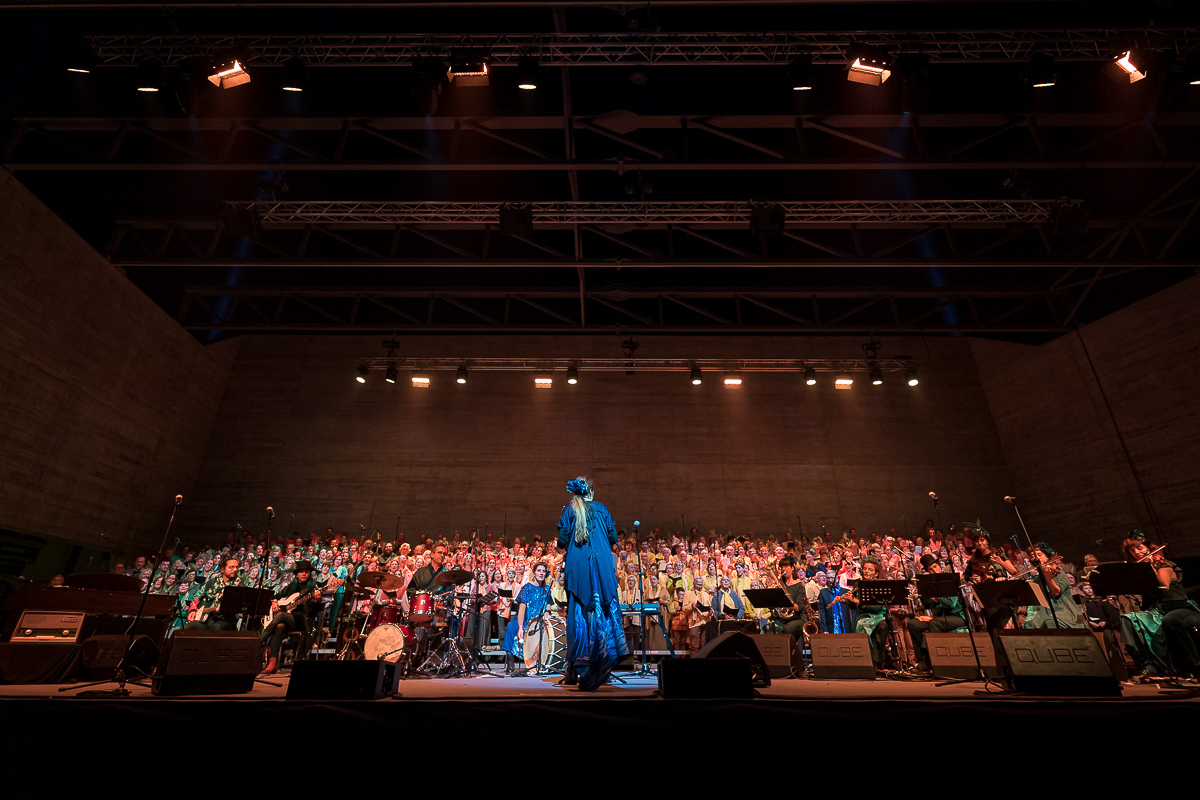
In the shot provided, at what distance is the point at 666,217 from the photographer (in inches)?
440

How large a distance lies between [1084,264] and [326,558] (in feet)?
59.0

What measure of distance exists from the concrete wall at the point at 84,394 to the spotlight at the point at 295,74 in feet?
22.3

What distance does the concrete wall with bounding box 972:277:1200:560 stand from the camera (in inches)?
499

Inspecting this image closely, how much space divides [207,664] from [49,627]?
3.80 meters

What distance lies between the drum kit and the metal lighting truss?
25.5 ft

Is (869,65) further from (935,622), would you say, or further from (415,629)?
(415,629)

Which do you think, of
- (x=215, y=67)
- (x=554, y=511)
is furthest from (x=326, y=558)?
(x=215, y=67)

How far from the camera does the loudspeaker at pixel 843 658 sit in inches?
277

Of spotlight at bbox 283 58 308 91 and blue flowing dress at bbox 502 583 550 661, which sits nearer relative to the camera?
spotlight at bbox 283 58 308 91

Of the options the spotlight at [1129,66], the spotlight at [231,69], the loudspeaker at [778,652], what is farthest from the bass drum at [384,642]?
the spotlight at [1129,66]

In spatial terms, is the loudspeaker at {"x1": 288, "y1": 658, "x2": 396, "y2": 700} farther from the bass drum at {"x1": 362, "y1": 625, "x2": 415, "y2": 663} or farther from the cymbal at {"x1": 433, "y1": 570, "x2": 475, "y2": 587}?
the cymbal at {"x1": 433, "y1": 570, "x2": 475, "y2": 587}

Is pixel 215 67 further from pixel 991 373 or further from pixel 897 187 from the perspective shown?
pixel 991 373

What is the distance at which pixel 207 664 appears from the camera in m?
4.27

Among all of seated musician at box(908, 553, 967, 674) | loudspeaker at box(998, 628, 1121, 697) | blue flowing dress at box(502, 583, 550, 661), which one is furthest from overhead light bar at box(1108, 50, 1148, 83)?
blue flowing dress at box(502, 583, 550, 661)
